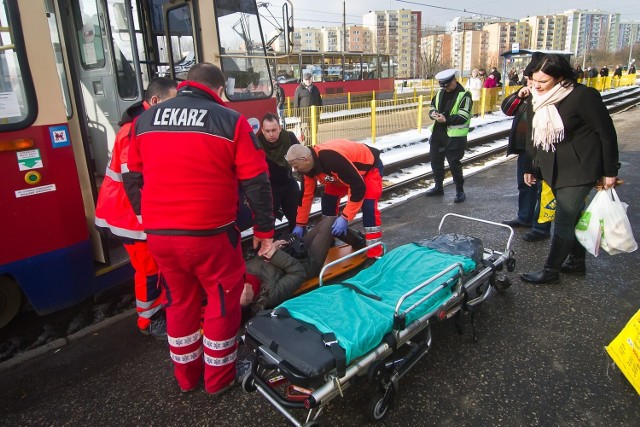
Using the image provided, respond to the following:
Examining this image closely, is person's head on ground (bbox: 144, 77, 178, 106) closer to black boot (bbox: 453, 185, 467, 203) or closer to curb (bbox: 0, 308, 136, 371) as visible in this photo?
curb (bbox: 0, 308, 136, 371)

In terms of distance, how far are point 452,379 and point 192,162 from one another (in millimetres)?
2069

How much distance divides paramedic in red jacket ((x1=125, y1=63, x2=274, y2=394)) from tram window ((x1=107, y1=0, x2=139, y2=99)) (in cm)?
245

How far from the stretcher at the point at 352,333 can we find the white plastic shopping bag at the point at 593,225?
1114 millimetres

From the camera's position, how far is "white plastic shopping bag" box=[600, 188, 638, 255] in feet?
11.2

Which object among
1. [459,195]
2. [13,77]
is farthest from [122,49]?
[459,195]

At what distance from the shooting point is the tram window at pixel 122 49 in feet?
14.1

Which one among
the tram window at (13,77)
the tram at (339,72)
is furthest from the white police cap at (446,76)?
the tram at (339,72)

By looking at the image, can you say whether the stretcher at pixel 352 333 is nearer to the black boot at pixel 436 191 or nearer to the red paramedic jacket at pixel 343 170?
the red paramedic jacket at pixel 343 170

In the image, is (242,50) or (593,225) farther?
(242,50)

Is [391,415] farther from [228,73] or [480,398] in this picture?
[228,73]

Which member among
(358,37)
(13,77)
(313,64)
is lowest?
(13,77)

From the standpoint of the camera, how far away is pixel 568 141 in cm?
352

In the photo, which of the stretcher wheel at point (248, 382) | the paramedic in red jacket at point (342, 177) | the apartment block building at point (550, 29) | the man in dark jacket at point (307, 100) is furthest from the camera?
the apartment block building at point (550, 29)

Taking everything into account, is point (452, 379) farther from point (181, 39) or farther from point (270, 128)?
point (181, 39)
